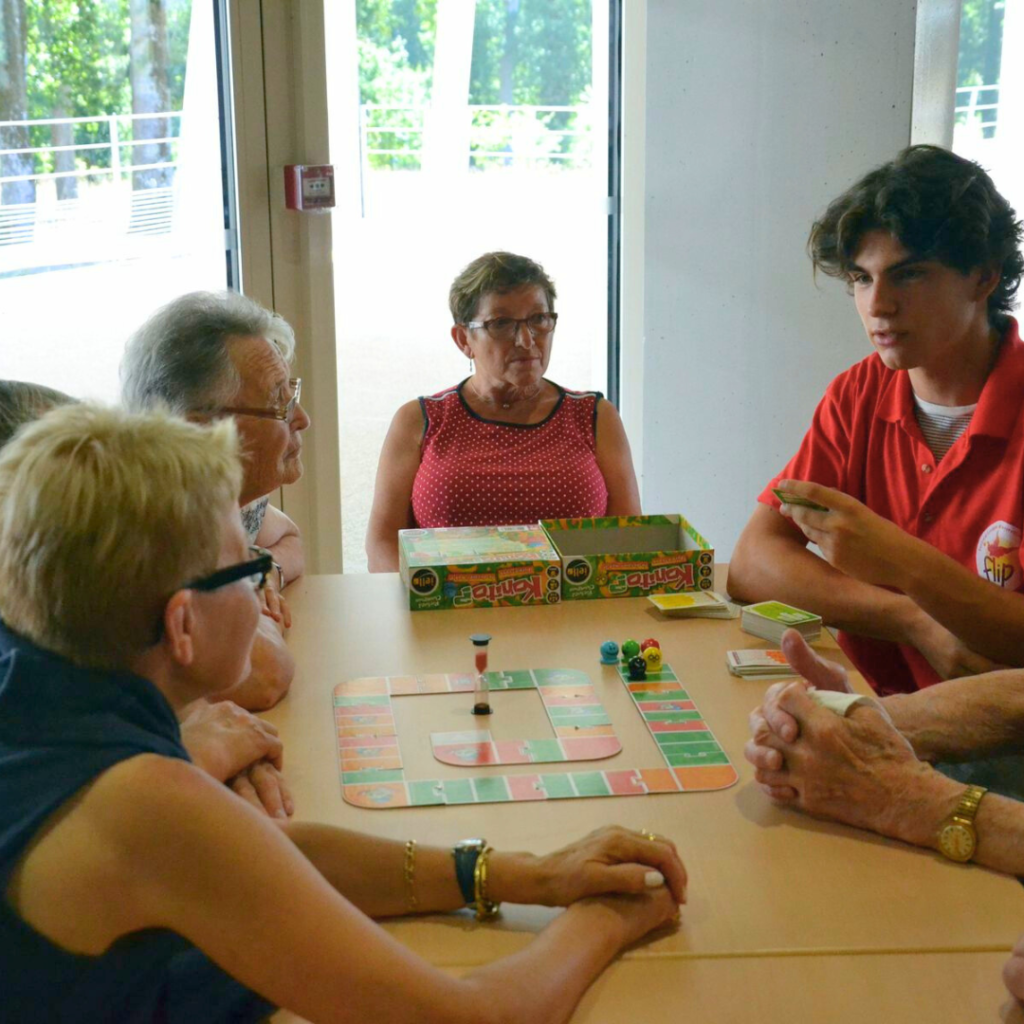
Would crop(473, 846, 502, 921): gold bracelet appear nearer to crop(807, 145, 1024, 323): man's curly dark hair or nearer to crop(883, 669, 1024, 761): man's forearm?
crop(883, 669, 1024, 761): man's forearm

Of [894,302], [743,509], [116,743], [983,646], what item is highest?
[894,302]

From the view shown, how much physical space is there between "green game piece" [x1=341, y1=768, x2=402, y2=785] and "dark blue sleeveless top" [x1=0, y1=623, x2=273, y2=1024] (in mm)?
484

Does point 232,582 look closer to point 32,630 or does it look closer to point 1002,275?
point 32,630

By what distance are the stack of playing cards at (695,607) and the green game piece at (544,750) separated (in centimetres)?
59

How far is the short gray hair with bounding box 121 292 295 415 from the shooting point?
2168 mm

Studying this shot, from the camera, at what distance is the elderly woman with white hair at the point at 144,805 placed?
3.31 feet

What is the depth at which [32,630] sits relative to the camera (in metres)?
1.09

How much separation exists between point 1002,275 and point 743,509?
176cm

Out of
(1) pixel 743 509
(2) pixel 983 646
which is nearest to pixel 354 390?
(1) pixel 743 509

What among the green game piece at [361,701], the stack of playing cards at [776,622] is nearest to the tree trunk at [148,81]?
the green game piece at [361,701]

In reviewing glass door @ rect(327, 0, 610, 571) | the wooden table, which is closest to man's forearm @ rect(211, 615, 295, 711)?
the wooden table

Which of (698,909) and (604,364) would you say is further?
(604,364)

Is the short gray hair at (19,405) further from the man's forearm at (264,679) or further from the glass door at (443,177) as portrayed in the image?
the glass door at (443,177)

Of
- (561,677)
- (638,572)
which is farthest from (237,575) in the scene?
(638,572)
